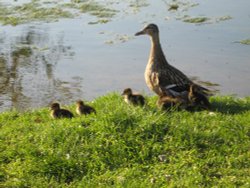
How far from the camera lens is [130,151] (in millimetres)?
6902

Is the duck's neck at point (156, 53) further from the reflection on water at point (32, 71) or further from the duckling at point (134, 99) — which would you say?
the reflection on water at point (32, 71)

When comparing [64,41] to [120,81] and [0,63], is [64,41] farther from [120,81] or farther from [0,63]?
[120,81]

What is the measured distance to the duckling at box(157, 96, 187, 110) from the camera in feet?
27.4

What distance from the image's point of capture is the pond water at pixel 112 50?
1275 cm

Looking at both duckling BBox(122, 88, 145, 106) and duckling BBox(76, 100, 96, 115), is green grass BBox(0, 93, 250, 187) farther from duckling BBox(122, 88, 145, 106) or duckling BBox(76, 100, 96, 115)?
duckling BBox(122, 88, 145, 106)

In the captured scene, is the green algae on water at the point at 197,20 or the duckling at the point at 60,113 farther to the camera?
the green algae on water at the point at 197,20

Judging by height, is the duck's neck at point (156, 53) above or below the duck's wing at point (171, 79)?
above

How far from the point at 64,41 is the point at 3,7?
5.26 metres

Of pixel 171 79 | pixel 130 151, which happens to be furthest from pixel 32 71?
pixel 130 151

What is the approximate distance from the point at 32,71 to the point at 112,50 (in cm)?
258

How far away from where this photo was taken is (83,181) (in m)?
6.31

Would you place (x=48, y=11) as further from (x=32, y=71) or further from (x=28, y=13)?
(x=32, y=71)

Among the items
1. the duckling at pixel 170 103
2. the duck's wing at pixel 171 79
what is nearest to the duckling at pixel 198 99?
the duckling at pixel 170 103

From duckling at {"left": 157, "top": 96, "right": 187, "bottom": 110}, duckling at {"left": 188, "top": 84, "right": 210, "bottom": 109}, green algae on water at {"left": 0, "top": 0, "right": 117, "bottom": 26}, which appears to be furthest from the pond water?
duckling at {"left": 157, "top": 96, "right": 187, "bottom": 110}
